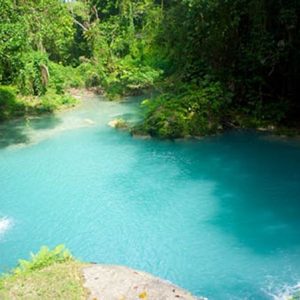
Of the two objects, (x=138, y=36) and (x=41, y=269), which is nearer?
(x=41, y=269)

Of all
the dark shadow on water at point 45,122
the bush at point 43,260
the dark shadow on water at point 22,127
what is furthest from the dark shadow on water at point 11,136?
the bush at point 43,260

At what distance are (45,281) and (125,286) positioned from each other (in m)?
0.99

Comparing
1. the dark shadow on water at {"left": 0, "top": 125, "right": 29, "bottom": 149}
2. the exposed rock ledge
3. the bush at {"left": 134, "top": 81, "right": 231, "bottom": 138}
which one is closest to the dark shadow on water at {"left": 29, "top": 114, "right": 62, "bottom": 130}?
the dark shadow on water at {"left": 0, "top": 125, "right": 29, "bottom": 149}

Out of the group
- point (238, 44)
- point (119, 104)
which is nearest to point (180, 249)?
point (238, 44)

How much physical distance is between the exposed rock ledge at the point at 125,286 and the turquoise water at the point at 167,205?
3.07ft

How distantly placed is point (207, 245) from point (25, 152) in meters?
6.98

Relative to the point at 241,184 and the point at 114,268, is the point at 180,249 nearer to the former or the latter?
Answer: the point at 114,268

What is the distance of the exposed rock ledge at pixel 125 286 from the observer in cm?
562

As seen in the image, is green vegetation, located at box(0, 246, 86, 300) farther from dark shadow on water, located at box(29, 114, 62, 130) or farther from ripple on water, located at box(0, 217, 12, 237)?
dark shadow on water, located at box(29, 114, 62, 130)

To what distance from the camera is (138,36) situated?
74.5ft

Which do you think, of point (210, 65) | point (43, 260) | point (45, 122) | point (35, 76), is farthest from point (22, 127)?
point (43, 260)

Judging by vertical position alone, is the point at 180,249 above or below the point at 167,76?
below

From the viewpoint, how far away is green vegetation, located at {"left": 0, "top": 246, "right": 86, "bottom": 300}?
5.52m

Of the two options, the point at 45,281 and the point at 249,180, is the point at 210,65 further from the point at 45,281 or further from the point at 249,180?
the point at 45,281
